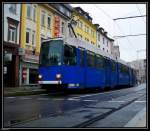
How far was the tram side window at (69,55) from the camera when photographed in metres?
19.5

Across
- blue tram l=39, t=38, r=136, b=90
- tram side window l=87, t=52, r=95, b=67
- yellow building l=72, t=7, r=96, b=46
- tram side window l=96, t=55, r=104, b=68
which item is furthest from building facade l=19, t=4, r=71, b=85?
yellow building l=72, t=7, r=96, b=46

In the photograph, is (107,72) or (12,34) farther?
(12,34)

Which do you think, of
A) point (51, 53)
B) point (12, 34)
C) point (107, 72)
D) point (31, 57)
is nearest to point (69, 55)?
point (51, 53)

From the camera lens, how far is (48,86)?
19859 mm

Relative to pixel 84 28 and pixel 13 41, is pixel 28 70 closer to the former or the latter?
pixel 13 41

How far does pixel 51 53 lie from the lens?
19.6 meters

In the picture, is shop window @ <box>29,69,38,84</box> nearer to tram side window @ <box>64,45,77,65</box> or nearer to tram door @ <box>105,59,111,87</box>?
tram door @ <box>105,59,111,87</box>

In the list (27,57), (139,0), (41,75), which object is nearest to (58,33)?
(27,57)

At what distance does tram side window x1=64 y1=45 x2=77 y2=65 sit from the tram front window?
33 centimetres

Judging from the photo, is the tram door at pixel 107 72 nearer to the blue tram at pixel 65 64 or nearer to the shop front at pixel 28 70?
the blue tram at pixel 65 64

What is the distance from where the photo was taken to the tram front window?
19328mm

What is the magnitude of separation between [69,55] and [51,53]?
1.00 meters

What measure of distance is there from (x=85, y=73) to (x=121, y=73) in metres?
13.5

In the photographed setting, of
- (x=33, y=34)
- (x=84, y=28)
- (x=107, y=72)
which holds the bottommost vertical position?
(x=107, y=72)
